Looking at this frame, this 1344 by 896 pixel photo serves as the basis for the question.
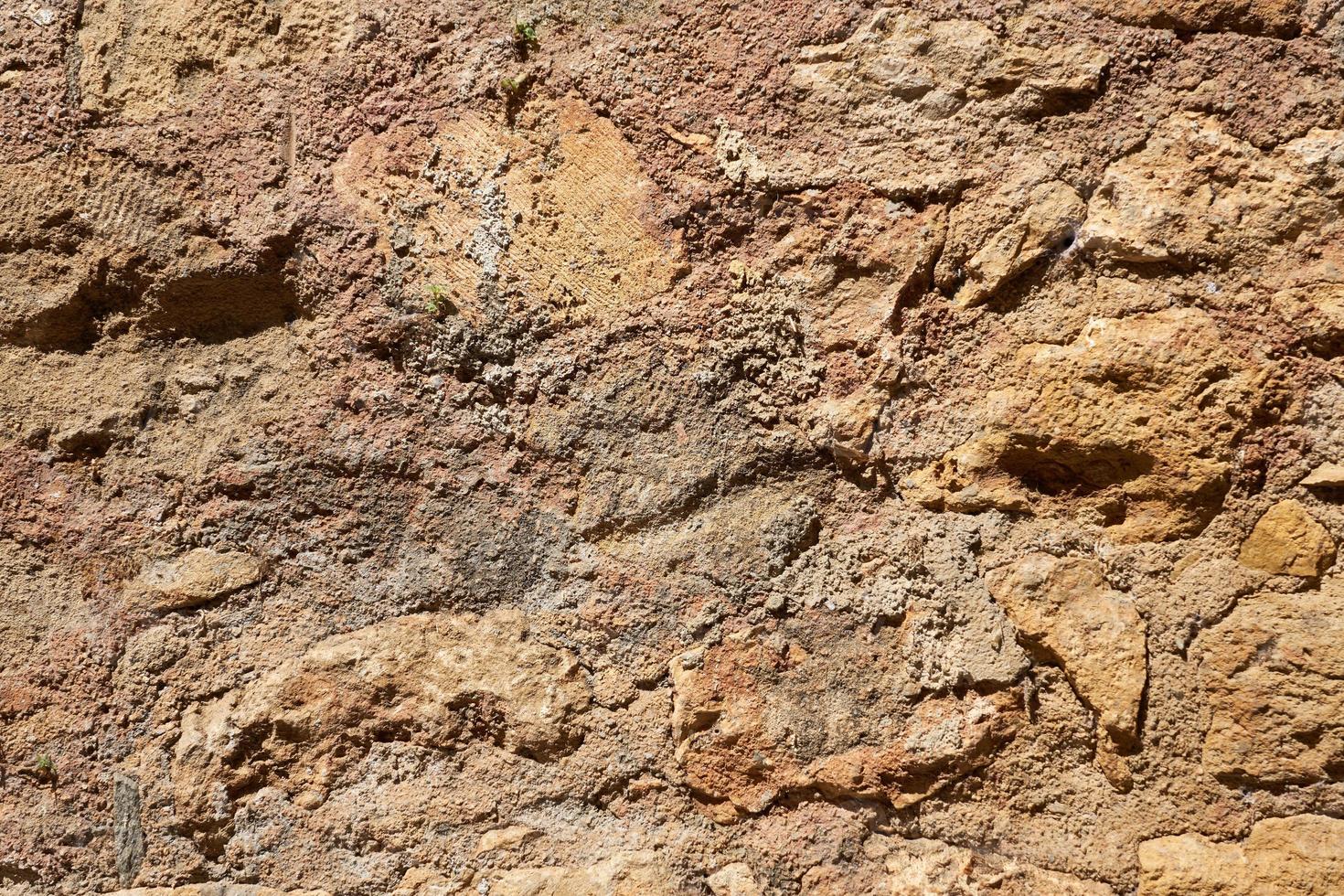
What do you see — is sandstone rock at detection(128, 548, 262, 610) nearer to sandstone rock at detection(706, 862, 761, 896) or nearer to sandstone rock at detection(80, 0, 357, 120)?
sandstone rock at detection(80, 0, 357, 120)

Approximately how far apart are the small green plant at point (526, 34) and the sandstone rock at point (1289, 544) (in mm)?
1121

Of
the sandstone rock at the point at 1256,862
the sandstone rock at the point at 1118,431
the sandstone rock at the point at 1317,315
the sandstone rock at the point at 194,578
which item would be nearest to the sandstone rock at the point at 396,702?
the sandstone rock at the point at 194,578

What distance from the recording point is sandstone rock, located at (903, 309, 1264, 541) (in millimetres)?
1188

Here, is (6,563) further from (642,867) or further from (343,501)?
(642,867)

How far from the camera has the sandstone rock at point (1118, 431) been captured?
3.90ft

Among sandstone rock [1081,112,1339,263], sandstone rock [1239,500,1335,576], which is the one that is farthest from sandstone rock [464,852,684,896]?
sandstone rock [1081,112,1339,263]

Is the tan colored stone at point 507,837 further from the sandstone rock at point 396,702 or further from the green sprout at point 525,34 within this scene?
the green sprout at point 525,34

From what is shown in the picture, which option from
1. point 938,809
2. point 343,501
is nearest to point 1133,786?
point 938,809

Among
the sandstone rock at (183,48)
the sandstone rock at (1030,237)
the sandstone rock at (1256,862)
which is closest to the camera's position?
the sandstone rock at (1256,862)

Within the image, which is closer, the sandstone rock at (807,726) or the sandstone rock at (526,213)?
the sandstone rock at (807,726)

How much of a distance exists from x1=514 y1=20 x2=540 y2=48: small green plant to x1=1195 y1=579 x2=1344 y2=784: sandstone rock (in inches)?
45.6

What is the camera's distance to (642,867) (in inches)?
51.4

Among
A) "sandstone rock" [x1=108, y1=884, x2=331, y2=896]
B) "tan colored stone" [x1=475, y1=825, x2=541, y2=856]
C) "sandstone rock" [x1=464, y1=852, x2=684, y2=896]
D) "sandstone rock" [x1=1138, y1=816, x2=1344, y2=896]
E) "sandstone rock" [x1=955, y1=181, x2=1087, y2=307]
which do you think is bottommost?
"sandstone rock" [x1=108, y1=884, x2=331, y2=896]

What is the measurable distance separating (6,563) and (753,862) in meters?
1.16
